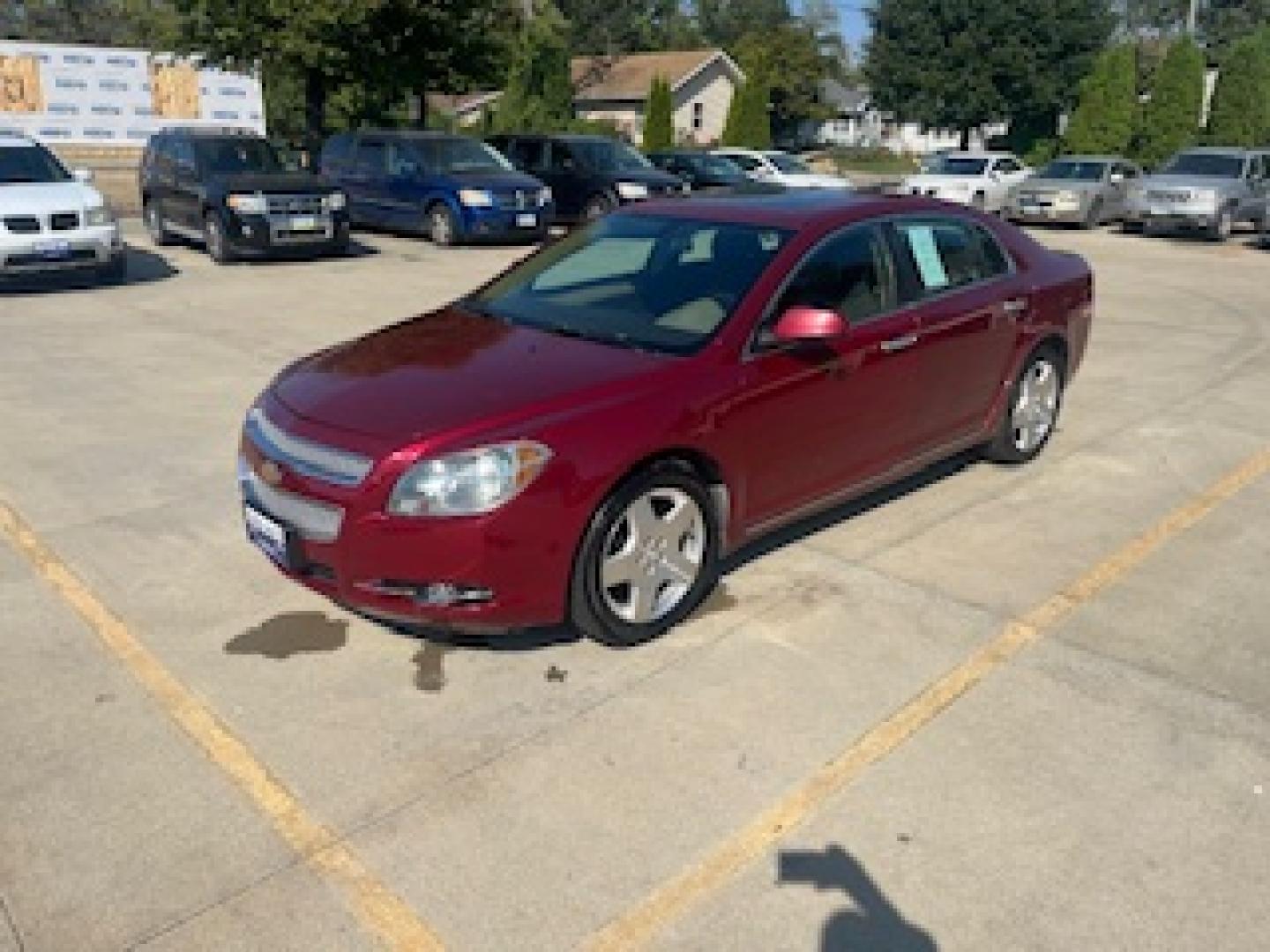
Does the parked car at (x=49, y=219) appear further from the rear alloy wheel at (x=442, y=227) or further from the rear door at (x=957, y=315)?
the rear door at (x=957, y=315)

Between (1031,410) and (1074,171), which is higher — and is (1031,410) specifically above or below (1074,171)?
below

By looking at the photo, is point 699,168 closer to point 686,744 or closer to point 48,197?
point 48,197

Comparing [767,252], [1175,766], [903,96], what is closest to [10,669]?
[767,252]

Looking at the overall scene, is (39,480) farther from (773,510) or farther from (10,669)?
(773,510)

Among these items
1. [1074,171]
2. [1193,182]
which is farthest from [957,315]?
[1074,171]

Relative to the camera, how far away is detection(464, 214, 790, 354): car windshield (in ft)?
13.6

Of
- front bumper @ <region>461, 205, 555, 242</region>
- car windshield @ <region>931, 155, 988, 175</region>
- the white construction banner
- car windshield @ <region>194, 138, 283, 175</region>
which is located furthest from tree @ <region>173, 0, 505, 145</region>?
the white construction banner

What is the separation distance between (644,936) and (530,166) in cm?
1791

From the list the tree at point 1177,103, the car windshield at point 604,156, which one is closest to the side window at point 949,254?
the car windshield at point 604,156

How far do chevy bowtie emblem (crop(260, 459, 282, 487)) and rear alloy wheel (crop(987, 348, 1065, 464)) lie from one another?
381cm

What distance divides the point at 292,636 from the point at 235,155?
476 inches

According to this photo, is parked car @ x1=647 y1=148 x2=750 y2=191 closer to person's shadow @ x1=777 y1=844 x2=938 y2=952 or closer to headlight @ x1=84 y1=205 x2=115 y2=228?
headlight @ x1=84 y1=205 x2=115 y2=228

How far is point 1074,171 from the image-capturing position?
859 inches

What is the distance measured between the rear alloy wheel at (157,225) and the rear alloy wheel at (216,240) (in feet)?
5.81
